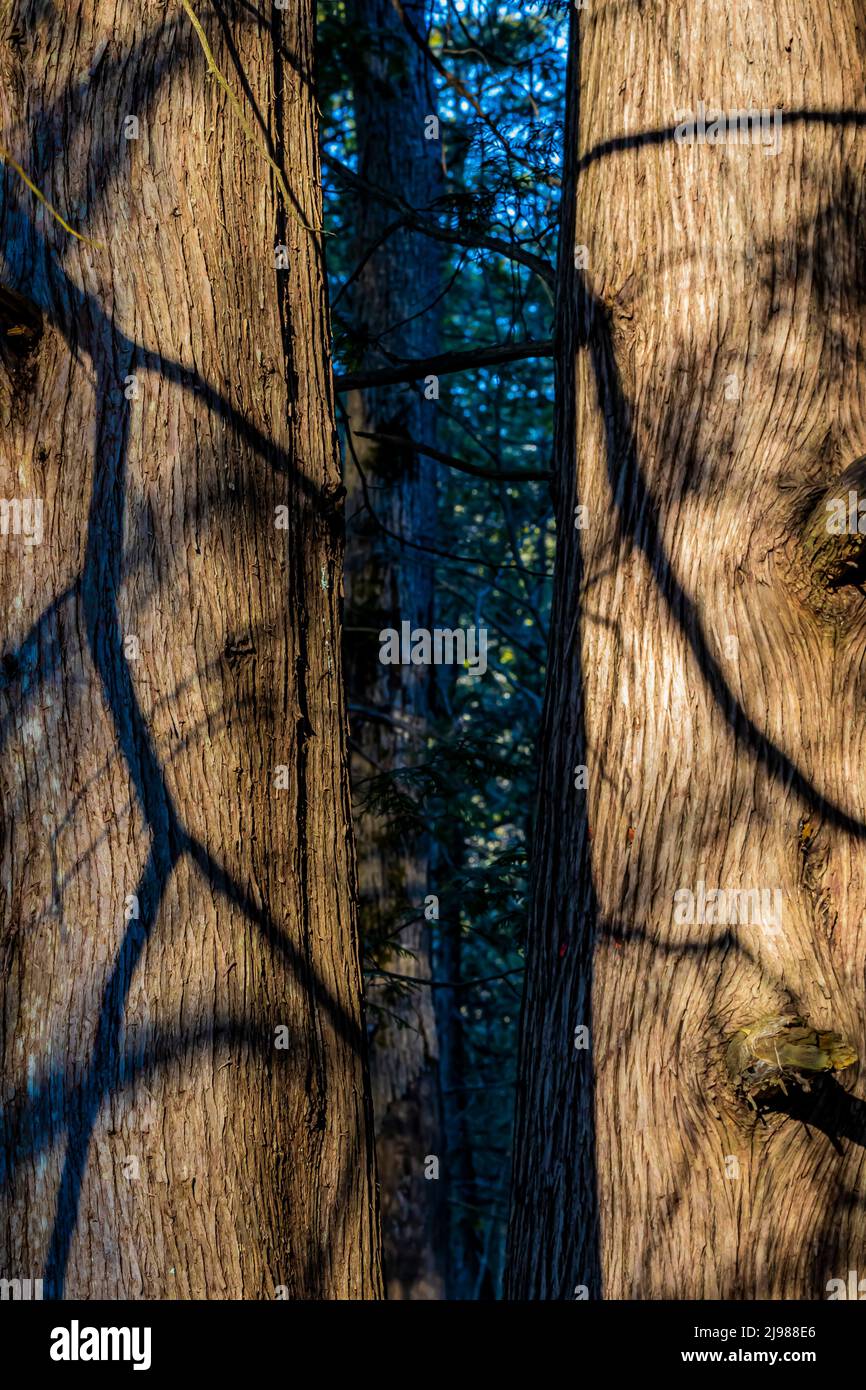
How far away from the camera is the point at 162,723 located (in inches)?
78.3

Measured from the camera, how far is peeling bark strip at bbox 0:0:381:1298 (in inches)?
74.5

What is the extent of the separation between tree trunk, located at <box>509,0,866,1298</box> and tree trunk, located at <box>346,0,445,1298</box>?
3.67m

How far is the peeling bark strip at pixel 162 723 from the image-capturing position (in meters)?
1.89

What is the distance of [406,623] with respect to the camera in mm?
6285

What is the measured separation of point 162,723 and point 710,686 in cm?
108

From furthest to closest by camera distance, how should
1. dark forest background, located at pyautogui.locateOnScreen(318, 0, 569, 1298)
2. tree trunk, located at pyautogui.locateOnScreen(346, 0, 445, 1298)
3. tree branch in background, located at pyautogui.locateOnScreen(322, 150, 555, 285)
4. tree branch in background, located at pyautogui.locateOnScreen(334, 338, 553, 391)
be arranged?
tree trunk, located at pyautogui.locateOnScreen(346, 0, 445, 1298) → dark forest background, located at pyautogui.locateOnScreen(318, 0, 569, 1298) → tree branch in background, located at pyautogui.locateOnScreen(322, 150, 555, 285) → tree branch in background, located at pyautogui.locateOnScreen(334, 338, 553, 391)

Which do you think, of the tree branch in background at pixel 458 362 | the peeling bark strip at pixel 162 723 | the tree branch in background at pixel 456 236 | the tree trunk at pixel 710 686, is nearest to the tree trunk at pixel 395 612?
the tree branch in background at pixel 456 236

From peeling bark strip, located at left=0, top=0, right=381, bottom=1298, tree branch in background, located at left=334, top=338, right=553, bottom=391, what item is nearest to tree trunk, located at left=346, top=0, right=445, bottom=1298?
tree branch in background, located at left=334, top=338, right=553, bottom=391

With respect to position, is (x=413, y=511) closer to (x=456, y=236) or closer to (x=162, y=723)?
(x=456, y=236)

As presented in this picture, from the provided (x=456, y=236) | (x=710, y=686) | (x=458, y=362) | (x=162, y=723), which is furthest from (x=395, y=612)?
(x=162, y=723)

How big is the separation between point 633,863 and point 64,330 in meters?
1.52

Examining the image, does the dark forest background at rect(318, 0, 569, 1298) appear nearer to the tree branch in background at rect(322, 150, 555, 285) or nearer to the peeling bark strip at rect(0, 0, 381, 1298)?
the tree branch in background at rect(322, 150, 555, 285)

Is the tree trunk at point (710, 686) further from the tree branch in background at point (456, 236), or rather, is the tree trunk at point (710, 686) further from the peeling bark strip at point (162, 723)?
the tree branch in background at point (456, 236)

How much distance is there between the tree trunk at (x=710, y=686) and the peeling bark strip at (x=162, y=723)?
0.55 meters
